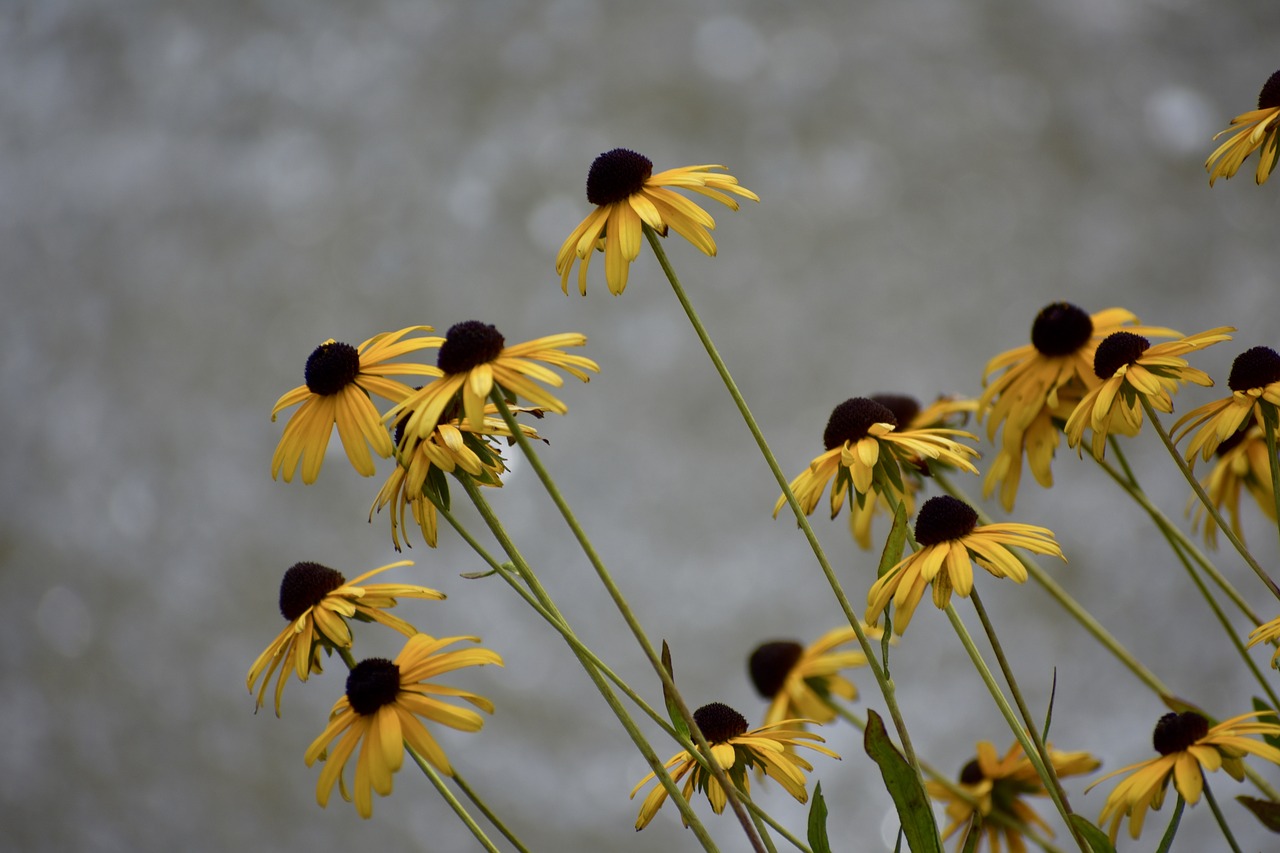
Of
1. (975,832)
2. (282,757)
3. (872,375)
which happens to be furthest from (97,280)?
(975,832)

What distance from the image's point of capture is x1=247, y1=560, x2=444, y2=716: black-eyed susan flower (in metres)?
0.49

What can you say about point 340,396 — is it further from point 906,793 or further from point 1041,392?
point 1041,392

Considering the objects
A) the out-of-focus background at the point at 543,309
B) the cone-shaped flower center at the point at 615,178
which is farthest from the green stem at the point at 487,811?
the out-of-focus background at the point at 543,309

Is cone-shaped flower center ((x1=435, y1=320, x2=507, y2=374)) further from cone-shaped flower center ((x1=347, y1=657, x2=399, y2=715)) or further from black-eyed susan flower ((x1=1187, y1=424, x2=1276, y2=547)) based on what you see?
black-eyed susan flower ((x1=1187, y1=424, x2=1276, y2=547))

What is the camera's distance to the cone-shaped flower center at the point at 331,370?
517 mm

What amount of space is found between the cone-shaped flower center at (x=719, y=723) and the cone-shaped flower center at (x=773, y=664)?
324 mm

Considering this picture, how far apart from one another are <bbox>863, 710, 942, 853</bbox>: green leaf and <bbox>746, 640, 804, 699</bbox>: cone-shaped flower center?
40 cm

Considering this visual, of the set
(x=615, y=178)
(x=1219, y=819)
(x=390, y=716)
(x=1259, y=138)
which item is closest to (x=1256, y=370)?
(x=1259, y=138)

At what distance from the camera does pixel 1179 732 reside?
58cm

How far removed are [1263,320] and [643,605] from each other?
122cm

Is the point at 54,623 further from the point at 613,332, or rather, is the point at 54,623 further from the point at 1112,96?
the point at 1112,96

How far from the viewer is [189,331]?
2135 millimetres

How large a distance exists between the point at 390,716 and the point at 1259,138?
1.62ft

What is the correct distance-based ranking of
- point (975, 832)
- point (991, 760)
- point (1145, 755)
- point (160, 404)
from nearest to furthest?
point (975, 832)
point (991, 760)
point (1145, 755)
point (160, 404)
